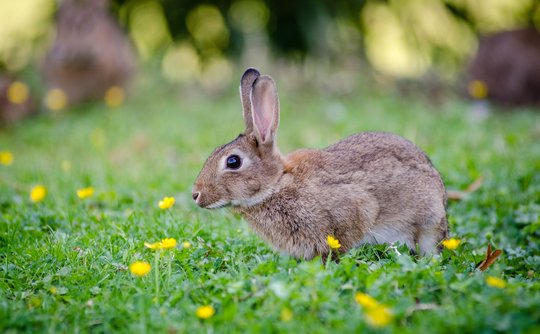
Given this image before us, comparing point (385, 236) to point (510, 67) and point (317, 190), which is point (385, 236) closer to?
point (317, 190)

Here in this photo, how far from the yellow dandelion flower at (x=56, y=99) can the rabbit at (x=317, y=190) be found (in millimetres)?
6711

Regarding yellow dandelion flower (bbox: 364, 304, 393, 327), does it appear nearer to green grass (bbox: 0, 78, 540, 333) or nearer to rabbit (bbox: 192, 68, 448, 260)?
green grass (bbox: 0, 78, 540, 333)

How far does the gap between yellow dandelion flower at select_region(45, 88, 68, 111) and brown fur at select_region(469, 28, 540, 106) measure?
26.6 feet

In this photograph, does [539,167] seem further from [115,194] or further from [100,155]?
[100,155]

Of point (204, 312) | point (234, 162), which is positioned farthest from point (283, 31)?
point (204, 312)

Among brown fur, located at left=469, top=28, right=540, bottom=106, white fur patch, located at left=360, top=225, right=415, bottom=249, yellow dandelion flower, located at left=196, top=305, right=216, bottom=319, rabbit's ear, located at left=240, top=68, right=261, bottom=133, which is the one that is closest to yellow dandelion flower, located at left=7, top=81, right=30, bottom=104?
rabbit's ear, located at left=240, top=68, right=261, bottom=133

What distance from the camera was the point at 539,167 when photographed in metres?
6.79

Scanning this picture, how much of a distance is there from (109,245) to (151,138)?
5.24 meters

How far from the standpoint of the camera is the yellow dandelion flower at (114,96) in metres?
11.2

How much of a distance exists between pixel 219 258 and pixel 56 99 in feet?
26.0

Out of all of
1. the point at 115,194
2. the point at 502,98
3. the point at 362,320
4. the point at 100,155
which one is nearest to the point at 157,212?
the point at 115,194

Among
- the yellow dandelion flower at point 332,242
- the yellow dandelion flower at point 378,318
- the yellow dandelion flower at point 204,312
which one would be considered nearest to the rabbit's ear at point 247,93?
the yellow dandelion flower at point 332,242

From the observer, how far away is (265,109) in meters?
4.70

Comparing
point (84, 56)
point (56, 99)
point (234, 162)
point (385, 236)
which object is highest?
point (84, 56)
